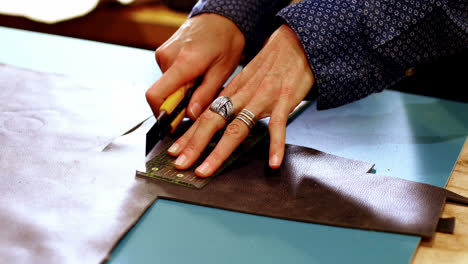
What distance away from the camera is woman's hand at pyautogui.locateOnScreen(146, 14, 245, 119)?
0.94 metres

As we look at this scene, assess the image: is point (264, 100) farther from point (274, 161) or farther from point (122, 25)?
point (122, 25)

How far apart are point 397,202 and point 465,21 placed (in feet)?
1.40

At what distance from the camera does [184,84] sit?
972 mm

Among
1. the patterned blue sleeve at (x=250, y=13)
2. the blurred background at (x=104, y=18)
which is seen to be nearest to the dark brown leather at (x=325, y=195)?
the patterned blue sleeve at (x=250, y=13)

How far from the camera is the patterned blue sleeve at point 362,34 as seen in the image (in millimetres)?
904

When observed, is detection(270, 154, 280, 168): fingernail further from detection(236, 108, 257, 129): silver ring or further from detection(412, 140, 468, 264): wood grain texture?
detection(412, 140, 468, 264): wood grain texture

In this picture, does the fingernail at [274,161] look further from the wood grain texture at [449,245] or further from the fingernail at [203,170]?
the wood grain texture at [449,245]

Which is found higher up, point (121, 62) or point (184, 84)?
point (184, 84)

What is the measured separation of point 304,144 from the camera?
895 mm

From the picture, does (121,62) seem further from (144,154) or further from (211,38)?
(144,154)

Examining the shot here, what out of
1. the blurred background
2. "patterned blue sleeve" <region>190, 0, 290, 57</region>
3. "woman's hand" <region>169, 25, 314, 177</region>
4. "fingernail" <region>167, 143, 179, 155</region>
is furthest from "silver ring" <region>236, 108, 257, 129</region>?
the blurred background

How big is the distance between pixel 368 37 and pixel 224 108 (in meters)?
0.30

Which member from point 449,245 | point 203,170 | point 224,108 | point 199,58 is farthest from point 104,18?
point 449,245

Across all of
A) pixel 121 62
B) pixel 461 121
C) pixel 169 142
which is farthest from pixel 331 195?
pixel 121 62
